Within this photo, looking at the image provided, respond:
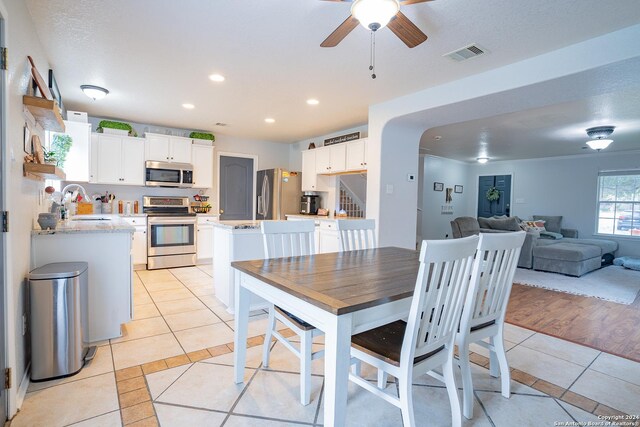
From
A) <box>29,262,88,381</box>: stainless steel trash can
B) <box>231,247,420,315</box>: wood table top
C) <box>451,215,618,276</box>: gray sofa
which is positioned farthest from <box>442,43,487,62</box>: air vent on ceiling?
<box>451,215,618,276</box>: gray sofa

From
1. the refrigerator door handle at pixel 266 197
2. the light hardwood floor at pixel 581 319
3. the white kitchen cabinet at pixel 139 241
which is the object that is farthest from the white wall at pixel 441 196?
the white kitchen cabinet at pixel 139 241

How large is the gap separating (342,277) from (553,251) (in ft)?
18.0

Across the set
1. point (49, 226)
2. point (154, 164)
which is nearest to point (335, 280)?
point (49, 226)

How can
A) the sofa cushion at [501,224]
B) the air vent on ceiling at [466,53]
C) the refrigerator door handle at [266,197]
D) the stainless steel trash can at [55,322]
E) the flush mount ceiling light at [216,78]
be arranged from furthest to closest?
the sofa cushion at [501,224] < the refrigerator door handle at [266,197] < the flush mount ceiling light at [216,78] < the air vent on ceiling at [466,53] < the stainless steel trash can at [55,322]

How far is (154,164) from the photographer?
17.1 feet

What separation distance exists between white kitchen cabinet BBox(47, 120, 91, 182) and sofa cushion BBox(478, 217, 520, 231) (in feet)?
24.5

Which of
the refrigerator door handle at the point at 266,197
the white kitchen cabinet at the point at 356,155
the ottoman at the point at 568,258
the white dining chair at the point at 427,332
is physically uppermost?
the white kitchen cabinet at the point at 356,155

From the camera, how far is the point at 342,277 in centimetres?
165

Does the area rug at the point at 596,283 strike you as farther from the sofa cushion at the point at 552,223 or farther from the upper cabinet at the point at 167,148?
the upper cabinet at the point at 167,148

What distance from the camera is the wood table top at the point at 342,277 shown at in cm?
129

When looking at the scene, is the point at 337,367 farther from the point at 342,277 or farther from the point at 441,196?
the point at 441,196

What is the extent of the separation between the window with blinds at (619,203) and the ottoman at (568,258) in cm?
179

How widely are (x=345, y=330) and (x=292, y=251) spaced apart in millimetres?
1218

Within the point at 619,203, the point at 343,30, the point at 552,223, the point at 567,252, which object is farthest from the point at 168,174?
the point at 619,203
